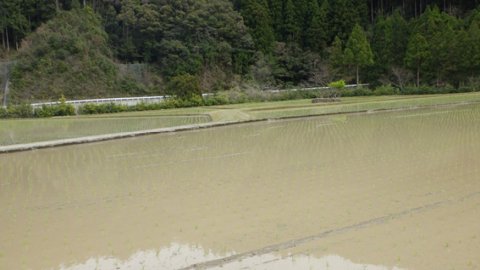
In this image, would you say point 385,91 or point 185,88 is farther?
point 385,91

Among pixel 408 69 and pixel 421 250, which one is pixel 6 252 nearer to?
pixel 421 250

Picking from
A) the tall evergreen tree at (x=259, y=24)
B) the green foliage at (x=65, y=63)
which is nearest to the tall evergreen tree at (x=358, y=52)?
the tall evergreen tree at (x=259, y=24)

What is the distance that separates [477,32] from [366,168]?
26352 mm

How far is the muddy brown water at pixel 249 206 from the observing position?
4469mm

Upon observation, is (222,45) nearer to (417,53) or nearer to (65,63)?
(65,63)

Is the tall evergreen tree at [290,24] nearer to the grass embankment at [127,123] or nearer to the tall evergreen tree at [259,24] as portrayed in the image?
the tall evergreen tree at [259,24]

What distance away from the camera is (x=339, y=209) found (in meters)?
5.75

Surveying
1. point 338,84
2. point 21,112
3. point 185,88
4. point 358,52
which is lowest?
point 21,112

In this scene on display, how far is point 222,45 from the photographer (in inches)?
1401

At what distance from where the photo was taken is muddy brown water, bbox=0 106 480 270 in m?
4.47

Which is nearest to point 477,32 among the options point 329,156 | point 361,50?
point 361,50

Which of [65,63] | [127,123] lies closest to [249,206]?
[127,123]

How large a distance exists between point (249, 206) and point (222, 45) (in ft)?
99.9

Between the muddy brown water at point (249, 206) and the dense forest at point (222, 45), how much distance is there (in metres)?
21.5
